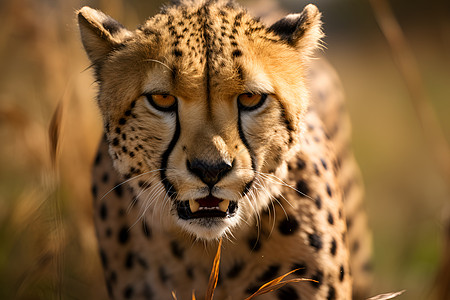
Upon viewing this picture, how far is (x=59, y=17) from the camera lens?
2.82 meters

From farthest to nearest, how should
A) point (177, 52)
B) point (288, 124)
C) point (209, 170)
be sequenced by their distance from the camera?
point (288, 124) < point (177, 52) < point (209, 170)

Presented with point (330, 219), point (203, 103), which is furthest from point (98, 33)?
point (330, 219)

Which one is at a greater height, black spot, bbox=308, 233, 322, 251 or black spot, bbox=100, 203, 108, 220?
black spot, bbox=100, 203, 108, 220


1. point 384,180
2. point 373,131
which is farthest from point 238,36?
point 373,131

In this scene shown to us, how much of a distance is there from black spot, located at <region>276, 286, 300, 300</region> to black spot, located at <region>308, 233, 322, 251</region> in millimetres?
127

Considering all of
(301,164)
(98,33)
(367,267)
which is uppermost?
(98,33)

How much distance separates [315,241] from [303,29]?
1.84 feet

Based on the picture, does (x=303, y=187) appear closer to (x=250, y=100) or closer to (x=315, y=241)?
(x=315, y=241)

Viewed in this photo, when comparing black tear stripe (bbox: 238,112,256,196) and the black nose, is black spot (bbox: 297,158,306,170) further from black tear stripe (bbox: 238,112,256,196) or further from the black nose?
the black nose

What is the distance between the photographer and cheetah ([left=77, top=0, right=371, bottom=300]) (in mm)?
1332

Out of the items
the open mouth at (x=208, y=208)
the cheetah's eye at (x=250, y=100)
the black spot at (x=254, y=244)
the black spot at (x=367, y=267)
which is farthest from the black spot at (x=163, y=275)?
the black spot at (x=367, y=267)

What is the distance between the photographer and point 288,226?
5.31 ft

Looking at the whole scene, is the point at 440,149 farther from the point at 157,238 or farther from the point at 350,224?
the point at 157,238

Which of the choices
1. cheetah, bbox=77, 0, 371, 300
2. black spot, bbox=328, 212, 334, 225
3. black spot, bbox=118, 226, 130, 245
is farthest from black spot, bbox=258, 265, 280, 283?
black spot, bbox=118, 226, 130, 245
